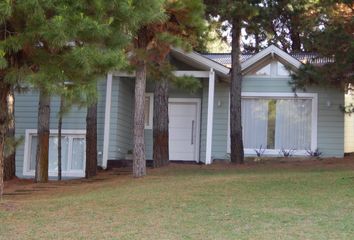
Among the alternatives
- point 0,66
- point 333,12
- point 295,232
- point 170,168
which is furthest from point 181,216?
point 333,12

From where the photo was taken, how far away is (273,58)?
63.5 feet

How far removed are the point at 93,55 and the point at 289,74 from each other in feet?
35.6

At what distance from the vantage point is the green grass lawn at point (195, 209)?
8008mm

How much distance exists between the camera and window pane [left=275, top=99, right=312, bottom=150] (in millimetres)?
19250

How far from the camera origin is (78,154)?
1958 cm

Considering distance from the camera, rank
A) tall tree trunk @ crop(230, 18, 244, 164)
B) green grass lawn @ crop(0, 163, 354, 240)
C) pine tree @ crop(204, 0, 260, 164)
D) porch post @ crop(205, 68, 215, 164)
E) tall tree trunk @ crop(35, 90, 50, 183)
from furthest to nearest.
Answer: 1. tall tree trunk @ crop(230, 18, 244, 164)
2. porch post @ crop(205, 68, 215, 164)
3. pine tree @ crop(204, 0, 260, 164)
4. tall tree trunk @ crop(35, 90, 50, 183)
5. green grass lawn @ crop(0, 163, 354, 240)

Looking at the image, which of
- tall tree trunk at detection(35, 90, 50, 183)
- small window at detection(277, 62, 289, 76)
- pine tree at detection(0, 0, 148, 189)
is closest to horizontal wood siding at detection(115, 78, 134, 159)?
tall tree trunk at detection(35, 90, 50, 183)

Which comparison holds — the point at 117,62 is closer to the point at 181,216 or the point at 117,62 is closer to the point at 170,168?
the point at 181,216

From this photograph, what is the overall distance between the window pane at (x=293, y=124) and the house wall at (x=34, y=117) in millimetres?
5955

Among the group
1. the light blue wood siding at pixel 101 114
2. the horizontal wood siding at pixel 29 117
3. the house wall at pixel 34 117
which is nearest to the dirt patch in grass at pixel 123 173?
the light blue wood siding at pixel 101 114

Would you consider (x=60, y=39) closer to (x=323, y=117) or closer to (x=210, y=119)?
(x=210, y=119)

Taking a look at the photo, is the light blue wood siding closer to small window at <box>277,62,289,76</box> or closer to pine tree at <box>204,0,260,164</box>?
pine tree at <box>204,0,260,164</box>

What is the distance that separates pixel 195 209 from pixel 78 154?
35.0 ft

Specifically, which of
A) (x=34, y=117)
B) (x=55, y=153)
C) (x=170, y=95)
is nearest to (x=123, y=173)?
(x=55, y=153)
